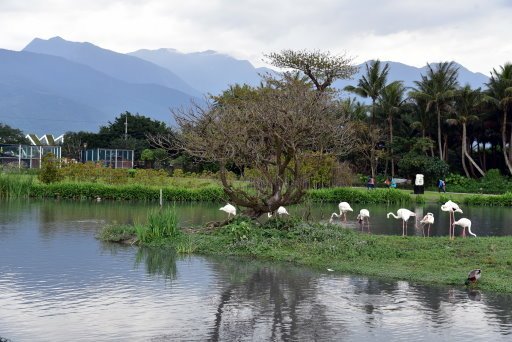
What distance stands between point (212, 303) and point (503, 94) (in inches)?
→ 1694

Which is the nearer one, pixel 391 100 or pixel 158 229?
pixel 158 229

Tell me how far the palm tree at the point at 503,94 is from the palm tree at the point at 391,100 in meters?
6.69

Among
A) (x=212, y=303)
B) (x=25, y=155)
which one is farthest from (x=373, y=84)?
(x=212, y=303)

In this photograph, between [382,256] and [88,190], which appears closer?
[382,256]

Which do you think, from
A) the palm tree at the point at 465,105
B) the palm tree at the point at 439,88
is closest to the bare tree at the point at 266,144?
the palm tree at the point at 439,88

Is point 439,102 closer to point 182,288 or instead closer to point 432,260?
point 432,260

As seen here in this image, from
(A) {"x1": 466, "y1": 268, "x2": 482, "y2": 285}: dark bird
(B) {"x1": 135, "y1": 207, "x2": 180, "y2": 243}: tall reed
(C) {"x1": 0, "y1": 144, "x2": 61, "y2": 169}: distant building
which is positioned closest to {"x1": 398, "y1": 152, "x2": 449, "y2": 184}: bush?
(C) {"x1": 0, "y1": 144, "x2": 61, "y2": 169}: distant building

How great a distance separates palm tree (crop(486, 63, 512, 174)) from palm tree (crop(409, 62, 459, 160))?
277 cm

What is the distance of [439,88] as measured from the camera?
50.5m

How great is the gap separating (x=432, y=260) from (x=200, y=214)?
45.5 ft

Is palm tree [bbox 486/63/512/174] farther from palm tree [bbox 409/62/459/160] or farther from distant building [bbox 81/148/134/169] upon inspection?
distant building [bbox 81/148/134/169]

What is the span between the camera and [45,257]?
48.6ft

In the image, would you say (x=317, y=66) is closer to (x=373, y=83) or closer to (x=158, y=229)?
(x=373, y=83)

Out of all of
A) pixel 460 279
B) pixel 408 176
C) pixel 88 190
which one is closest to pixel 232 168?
pixel 408 176
